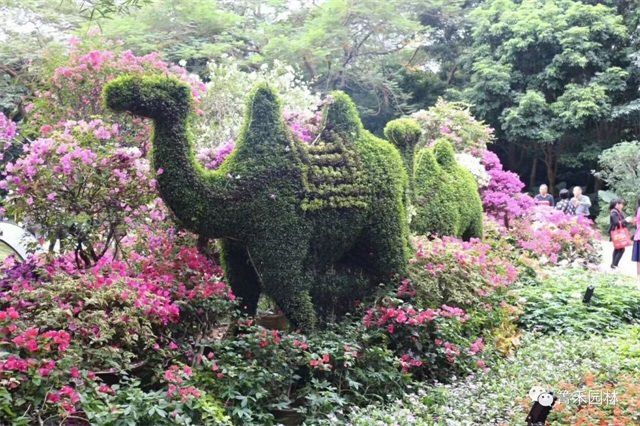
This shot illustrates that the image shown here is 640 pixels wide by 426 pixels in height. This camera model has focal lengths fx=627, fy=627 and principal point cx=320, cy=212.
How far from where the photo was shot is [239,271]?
192 inches

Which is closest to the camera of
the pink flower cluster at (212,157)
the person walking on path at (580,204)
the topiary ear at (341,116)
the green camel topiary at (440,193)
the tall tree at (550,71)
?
the topiary ear at (341,116)

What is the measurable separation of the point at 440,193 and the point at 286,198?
347 centimetres

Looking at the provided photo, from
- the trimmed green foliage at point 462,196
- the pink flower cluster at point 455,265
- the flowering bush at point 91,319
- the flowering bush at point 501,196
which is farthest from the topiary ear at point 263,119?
the flowering bush at point 501,196

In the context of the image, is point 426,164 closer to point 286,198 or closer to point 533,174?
point 286,198

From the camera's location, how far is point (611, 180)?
16344 mm

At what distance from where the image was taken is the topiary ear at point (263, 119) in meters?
4.65

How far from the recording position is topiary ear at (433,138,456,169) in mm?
8258

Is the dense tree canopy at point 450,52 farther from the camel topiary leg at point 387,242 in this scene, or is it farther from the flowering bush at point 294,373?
the flowering bush at point 294,373

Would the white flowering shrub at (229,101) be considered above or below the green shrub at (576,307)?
→ above

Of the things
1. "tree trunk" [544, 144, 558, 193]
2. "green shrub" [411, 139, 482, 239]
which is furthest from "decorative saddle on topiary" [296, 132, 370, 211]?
"tree trunk" [544, 144, 558, 193]

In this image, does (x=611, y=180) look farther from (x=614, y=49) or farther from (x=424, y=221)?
(x=424, y=221)

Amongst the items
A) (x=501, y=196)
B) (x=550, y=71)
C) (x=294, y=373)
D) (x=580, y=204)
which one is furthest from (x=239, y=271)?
(x=550, y=71)

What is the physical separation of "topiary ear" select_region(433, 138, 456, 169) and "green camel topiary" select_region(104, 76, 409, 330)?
9.80 ft

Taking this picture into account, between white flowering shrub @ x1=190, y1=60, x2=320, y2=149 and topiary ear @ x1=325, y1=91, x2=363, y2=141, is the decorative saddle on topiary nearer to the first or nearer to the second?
topiary ear @ x1=325, y1=91, x2=363, y2=141
